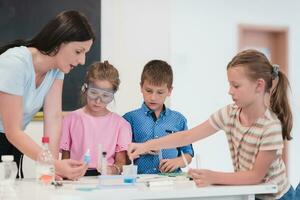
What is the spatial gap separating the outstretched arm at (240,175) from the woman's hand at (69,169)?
0.42m

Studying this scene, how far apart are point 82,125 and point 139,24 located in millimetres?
1353

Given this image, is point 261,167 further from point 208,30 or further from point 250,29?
point 250,29

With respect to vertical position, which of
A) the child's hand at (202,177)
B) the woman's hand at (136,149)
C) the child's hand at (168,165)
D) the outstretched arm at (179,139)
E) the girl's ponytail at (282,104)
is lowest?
the child's hand at (168,165)

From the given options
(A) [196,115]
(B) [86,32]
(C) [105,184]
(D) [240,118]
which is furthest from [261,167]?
(A) [196,115]

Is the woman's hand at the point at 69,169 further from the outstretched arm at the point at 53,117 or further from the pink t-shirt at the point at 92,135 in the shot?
the pink t-shirt at the point at 92,135

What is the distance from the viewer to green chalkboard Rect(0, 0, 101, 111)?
3077 mm

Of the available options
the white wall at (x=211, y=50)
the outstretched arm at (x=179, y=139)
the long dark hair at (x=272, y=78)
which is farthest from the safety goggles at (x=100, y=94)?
the white wall at (x=211, y=50)

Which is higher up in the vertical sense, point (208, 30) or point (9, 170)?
point (208, 30)

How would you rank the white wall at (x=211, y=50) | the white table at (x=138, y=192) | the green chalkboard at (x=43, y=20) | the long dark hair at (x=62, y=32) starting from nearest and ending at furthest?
the white table at (x=138, y=192)
the long dark hair at (x=62, y=32)
the green chalkboard at (x=43, y=20)
the white wall at (x=211, y=50)

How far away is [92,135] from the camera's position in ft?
7.63

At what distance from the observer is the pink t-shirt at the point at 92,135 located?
2.32 meters

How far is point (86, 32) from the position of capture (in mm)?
1937

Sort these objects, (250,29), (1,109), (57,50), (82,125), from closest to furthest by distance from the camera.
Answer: (1,109), (57,50), (82,125), (250,29)

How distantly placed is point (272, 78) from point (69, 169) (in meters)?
0.90
